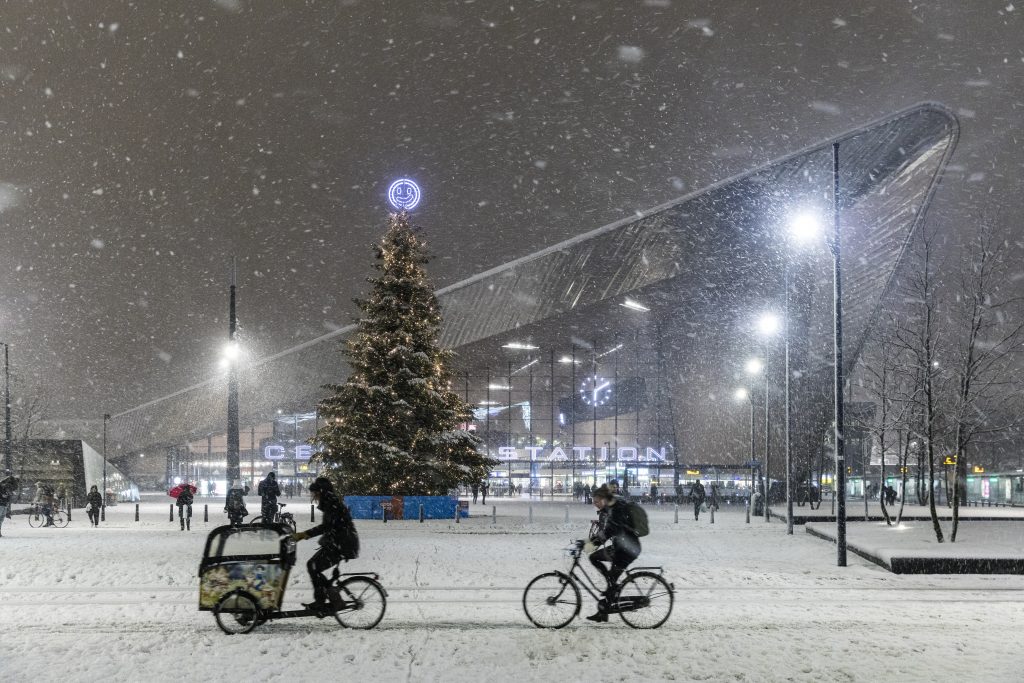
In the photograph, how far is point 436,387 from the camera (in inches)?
1479

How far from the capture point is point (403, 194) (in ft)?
132

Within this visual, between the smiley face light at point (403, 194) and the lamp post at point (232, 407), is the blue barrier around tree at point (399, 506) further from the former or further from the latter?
the smiley face light at point (403, 194)

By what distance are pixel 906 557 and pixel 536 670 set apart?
34.5 feet

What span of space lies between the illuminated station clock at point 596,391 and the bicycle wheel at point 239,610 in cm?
5790

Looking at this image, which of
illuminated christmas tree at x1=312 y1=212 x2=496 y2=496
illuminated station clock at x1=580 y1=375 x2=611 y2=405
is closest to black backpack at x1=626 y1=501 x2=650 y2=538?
illuminated christmas tree at x1=312 y1=212 x2=496 y2=496

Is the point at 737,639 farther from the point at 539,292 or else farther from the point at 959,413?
the point at 539,292

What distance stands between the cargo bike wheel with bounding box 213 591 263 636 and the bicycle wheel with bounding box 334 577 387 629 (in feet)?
2.67

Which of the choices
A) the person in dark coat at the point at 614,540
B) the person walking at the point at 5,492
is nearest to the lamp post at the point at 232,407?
the person walking at the point at 5,492

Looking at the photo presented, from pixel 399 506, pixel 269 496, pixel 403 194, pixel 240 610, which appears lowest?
pixel 399 506

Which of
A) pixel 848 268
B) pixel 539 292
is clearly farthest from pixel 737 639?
pixel 539 292

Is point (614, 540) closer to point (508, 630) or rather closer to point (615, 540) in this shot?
point (615, 540)

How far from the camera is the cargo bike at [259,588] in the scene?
34.5 ft

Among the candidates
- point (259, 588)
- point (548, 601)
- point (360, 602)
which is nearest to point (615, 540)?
point (548, 601)

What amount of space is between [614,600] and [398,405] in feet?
84.8
